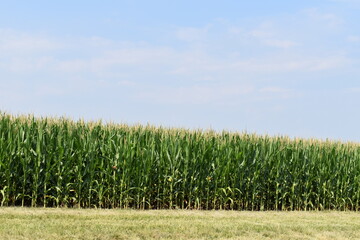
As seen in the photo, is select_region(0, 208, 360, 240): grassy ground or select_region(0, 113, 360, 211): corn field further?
select_region(0, 113, 360, 211): corn field

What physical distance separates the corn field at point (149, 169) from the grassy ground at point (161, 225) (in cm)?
120

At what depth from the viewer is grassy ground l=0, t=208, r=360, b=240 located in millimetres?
10742

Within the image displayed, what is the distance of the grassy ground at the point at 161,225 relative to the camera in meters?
10.7

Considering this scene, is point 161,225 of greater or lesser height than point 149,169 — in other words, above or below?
below

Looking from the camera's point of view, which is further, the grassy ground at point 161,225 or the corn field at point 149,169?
the corn field at point 149,169

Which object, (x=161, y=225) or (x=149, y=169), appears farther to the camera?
(x=149, y=169)

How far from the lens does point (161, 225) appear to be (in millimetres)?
11664

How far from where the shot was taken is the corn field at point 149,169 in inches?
582

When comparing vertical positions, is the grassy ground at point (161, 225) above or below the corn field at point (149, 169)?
below

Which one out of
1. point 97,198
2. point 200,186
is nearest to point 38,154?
point 97,198

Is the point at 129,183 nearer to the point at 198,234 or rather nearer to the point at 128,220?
the point at 128,220

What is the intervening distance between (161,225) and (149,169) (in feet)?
12.4

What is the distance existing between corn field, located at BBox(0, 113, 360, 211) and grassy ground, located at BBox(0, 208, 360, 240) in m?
1.20

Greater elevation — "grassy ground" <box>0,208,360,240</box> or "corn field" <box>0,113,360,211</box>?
"corn field" <box>0,113,360,211</box>
